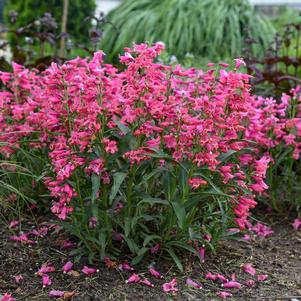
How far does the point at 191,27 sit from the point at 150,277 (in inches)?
214

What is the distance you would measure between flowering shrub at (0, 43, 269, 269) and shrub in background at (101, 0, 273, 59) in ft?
15.4

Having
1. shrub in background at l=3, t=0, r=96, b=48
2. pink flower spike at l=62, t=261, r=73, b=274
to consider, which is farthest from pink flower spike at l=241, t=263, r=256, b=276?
shrub in background at l=3, t=0, r=96, b=48

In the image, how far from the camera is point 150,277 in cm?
275

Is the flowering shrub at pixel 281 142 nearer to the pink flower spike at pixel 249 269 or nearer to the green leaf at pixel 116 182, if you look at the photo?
the pink flower spike at pixel 249 269

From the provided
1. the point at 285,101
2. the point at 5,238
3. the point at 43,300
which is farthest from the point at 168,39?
the point at 43,300

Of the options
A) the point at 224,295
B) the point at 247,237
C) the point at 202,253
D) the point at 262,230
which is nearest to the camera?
the point at 224,295

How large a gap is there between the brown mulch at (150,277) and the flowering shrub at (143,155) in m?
0.12

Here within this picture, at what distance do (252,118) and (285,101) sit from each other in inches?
19.0

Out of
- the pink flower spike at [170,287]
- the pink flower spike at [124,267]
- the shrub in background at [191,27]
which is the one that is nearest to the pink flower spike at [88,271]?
the pink flower spike at [124,267]

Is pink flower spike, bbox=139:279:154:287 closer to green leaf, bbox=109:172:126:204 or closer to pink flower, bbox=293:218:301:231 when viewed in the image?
green leaf, bbox=109:172:126:204

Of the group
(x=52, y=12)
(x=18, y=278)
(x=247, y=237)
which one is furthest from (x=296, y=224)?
(x=52, y=12)

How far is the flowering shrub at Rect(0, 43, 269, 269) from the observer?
2.46 m

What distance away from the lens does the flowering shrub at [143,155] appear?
2.46m

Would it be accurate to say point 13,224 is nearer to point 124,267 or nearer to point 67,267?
point 67,267
